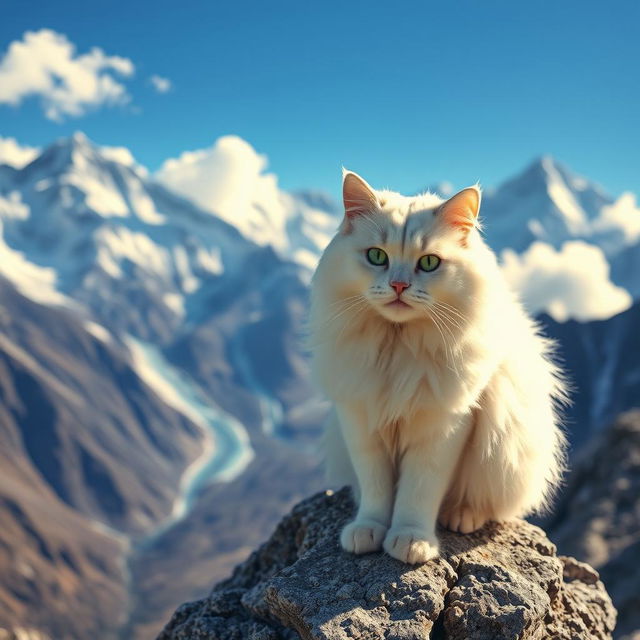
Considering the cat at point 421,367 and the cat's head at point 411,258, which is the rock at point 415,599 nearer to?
the cat at point 421,367

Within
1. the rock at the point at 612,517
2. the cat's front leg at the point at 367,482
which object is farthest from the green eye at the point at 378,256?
the rock at the point at 612,517

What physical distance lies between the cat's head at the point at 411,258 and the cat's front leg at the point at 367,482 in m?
0.83

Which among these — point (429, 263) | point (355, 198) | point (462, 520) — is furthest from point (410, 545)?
point (355, 198)

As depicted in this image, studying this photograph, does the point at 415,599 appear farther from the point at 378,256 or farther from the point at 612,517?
the point at 612,517

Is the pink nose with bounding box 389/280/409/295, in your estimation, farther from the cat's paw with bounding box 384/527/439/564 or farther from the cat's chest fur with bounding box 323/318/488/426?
the cat's paw with bounding box 384/527/439/564

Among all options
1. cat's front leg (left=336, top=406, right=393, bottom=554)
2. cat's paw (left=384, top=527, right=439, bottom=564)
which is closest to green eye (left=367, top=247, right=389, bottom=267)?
cat's front leg (left=336, top=406, right=393, bottom=554)

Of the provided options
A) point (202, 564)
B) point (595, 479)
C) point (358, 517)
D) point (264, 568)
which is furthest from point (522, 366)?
point (202, 564)

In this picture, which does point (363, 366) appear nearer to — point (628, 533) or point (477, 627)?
point (477, 627)

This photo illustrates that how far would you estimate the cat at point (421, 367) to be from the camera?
14.0ft

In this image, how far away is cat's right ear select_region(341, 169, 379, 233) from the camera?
4.48m

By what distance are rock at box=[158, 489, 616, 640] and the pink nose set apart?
180 centimetres

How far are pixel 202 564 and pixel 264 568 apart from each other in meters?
182

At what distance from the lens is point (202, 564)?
17525 centimetres

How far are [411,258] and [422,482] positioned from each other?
150cm
